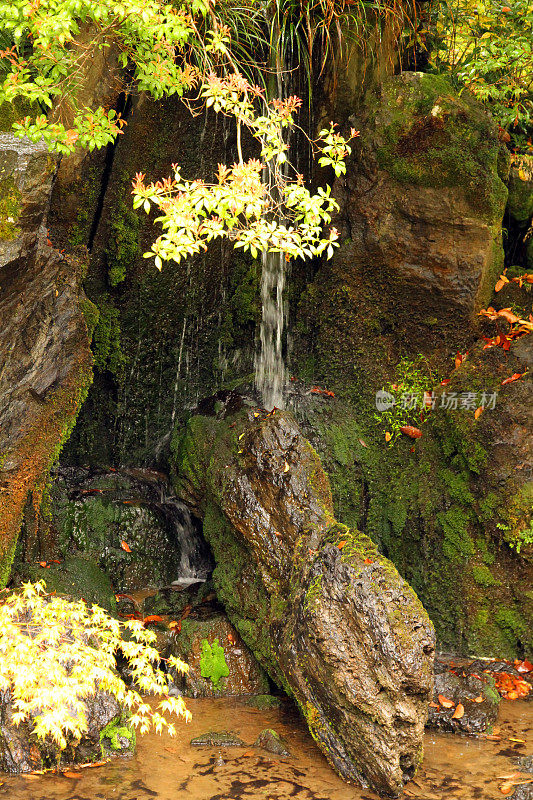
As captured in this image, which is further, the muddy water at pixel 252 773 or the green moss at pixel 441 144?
the green moss at pixel 441 144

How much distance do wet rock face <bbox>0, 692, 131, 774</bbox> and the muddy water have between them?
93 millimetres

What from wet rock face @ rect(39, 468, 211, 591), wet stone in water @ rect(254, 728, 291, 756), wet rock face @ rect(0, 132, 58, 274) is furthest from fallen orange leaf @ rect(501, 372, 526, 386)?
wet rock face @ rect(0, 132, 58, 274)

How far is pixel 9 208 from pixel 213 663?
3.77 metres

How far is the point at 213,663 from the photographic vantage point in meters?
5.60

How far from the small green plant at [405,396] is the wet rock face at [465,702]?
8.03ft

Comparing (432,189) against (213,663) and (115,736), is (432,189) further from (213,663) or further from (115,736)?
(115,736)

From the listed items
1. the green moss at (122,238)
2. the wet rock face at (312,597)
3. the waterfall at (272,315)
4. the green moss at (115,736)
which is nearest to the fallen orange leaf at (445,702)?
the wet rock face at (312,597)

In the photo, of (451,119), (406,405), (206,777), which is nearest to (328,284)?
(406,405)

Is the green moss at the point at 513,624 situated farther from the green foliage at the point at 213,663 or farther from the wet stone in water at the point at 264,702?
the green foliage at the point at 213,663

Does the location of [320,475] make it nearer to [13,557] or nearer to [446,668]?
[446,668]

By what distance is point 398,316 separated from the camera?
7.37 meters

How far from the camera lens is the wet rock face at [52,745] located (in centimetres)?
424

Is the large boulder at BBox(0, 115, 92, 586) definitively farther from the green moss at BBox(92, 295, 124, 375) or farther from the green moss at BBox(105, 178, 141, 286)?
the green moss at BBox(92, 295, 124, 375)

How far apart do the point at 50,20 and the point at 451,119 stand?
168 inches
